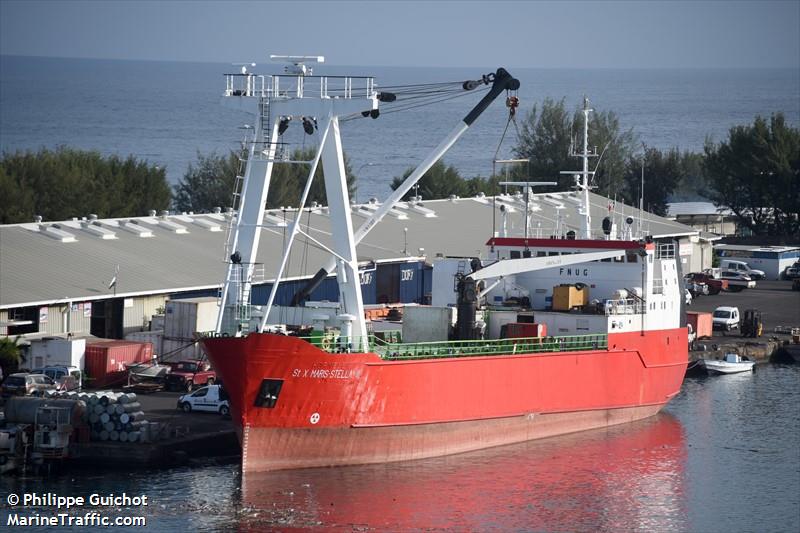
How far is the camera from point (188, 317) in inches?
1543

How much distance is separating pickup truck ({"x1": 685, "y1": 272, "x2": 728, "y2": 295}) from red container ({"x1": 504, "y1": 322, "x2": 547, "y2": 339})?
25.4 m

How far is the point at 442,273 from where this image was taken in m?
39.1

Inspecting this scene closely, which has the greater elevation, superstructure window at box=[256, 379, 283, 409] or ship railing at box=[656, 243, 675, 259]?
ship railing at box=[656, 243, 675, 259]

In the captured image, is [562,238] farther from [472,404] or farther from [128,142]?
[128,142]

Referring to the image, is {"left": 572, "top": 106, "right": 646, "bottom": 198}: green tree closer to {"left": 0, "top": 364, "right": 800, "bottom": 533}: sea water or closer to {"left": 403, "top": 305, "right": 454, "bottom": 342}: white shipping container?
{"left": 403, "top": 305, "right": 454, "bottom": 342}: white shipping container

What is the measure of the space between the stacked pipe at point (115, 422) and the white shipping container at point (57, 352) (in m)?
5.96

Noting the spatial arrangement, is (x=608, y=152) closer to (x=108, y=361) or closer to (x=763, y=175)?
(x=763, y=175)

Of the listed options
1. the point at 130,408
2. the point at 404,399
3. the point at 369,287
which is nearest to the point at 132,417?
the point at 130,408

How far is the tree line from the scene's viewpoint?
2534 inches

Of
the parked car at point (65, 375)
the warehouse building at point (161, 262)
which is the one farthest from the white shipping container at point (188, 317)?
the parked car at point (65, 375)

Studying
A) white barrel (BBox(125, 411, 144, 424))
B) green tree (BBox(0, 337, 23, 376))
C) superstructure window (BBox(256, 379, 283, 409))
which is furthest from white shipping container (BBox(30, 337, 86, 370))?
superstructure window (BBox(256, 379, 283, 409))

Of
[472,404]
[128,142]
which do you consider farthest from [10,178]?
[128,142]

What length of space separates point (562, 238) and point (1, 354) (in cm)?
1550

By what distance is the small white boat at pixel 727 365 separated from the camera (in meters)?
45.0
